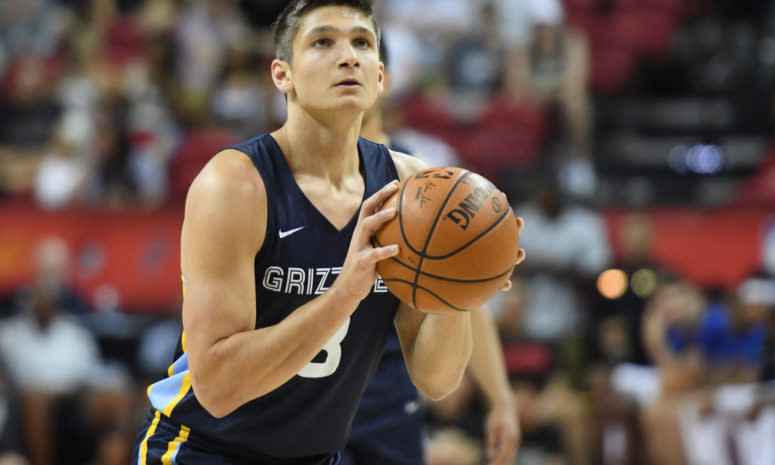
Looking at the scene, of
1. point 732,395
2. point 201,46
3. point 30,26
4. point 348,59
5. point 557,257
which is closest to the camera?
point 348,59

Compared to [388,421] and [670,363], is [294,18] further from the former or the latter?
[670,363]

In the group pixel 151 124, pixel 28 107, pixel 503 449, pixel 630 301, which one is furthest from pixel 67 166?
pixel 503 449

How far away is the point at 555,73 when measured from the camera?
10.8 meters

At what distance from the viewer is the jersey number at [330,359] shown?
10.3ft

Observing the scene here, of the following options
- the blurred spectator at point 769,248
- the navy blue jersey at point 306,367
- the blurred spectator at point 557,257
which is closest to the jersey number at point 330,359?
the navy blue jersey at point 306,367

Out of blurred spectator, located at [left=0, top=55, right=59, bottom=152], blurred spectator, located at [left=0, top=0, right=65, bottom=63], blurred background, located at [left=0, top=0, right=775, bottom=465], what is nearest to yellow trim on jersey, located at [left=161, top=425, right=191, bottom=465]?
blurred background, located at [left=0, top=0, right=775, bottom=465]

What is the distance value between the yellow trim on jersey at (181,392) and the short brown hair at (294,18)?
44.3 inches

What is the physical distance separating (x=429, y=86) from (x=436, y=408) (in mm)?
5182

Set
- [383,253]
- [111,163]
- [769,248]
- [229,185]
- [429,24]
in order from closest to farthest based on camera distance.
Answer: [383,253]
[229,185]
[769,248]
[111,163]
[429,24]

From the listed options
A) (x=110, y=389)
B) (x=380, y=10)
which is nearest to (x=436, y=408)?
(x=110, y=389)

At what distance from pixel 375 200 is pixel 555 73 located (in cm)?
844

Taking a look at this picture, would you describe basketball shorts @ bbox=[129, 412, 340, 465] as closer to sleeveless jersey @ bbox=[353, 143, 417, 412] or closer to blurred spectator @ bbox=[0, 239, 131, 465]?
sleeveless jersey @ bbox=[353, 143, 417, 412]

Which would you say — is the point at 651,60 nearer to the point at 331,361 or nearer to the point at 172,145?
the point at 172,145

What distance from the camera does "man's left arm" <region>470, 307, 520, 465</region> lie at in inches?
165
